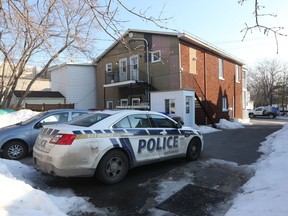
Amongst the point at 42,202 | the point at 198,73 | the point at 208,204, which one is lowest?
the point at 208,204

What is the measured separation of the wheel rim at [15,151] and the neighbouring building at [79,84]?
18946mm

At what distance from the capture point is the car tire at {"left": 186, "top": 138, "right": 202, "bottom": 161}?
26.1 feet

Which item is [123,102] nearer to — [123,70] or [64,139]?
[123,70]

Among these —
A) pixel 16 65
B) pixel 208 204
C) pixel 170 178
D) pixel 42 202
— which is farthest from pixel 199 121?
pixel 42 202

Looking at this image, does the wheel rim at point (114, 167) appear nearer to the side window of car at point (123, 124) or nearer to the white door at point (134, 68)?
the side window of car at point (123, 124)

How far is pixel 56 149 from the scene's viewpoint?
5.46m

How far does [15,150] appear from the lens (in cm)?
834

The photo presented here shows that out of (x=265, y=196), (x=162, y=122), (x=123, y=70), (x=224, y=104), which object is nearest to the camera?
(x=265, y=196)

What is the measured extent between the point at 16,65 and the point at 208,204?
59.1ft

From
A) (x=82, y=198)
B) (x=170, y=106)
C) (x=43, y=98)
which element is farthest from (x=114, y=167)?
(x=43, y=98)

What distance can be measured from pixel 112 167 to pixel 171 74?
14319 millimetres

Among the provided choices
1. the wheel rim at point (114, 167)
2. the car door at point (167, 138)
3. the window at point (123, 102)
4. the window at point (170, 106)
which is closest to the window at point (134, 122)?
the car door at point (167, 138)

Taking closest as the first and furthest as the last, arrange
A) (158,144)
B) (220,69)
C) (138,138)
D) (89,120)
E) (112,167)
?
(112,167) → (89,120) → (138,138) → (158,144) → (220,69)

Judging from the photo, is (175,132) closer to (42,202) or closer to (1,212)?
(42,202)
